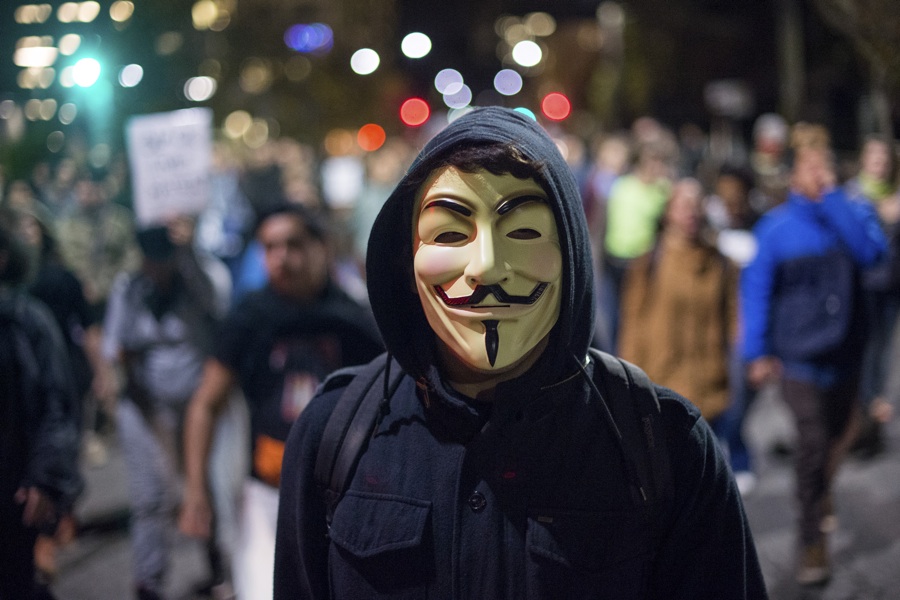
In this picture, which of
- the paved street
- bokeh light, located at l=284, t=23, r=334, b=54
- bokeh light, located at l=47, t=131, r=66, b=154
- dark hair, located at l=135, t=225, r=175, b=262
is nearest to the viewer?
the paved street

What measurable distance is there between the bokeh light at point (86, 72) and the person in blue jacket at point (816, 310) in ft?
15.2

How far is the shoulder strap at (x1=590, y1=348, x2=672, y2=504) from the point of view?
2.04 metres

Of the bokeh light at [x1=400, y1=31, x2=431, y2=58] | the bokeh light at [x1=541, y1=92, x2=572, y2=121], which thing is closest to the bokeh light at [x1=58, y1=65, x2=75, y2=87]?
the bokeh light at [x1=541, y1=92, x2=572, y2=121]

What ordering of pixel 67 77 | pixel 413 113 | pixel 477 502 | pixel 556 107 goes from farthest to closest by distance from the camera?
pixel 556 107 < pixel 413 113 < pixel 67 77 < pixel 477 502

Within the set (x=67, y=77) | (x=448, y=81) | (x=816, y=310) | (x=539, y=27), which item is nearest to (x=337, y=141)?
(x=67, y=77)

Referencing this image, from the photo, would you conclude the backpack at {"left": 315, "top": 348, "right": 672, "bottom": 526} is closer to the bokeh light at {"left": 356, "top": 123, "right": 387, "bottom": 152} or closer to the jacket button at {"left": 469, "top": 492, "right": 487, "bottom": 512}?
the jacket button at {"left": 469, "top": 492, "right": 487, "bottom": 512}

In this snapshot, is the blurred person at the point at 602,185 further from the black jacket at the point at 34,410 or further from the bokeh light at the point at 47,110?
the black jacket at the point at 34,410

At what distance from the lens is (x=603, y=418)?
6.89ft

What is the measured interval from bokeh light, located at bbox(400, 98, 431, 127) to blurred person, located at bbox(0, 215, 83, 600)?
148ft

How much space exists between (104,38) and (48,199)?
596 centimetres

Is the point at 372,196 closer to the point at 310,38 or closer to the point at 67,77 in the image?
the point at 67,77

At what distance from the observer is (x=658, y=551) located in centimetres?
209

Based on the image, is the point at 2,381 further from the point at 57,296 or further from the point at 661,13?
the point at 661,13

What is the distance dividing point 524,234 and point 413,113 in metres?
48.6
